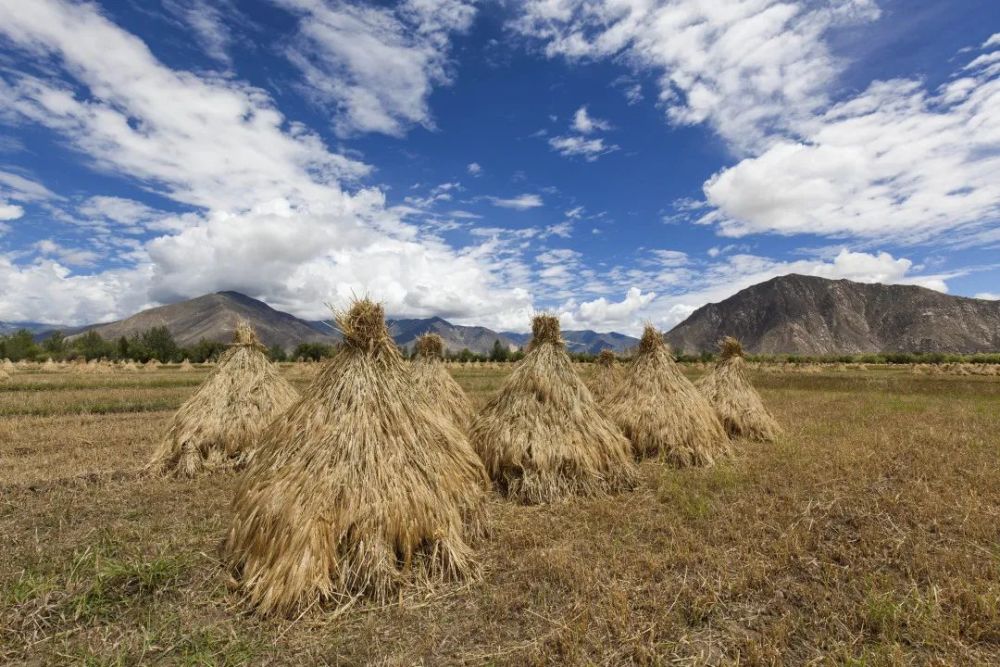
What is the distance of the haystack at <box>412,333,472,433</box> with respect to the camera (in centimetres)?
1395

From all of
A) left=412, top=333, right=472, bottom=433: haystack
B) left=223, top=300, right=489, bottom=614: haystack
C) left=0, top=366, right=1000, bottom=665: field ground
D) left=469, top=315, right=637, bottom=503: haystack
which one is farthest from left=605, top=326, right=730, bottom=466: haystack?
left=223, top=300, right=489, bottom=614: haystack

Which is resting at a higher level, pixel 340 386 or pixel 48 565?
pixel 340 386

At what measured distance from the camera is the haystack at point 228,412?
34.5 ft

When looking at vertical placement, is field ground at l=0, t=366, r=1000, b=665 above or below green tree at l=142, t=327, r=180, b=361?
below

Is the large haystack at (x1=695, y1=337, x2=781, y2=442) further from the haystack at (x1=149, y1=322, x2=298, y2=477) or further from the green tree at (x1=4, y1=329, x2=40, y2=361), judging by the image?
the green tree at (x1=4, y1=329, x2=40, y2=361)

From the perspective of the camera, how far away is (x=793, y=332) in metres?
179

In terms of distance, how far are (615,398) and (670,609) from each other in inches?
357

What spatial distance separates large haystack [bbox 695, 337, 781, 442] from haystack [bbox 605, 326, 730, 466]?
2626 millimetres

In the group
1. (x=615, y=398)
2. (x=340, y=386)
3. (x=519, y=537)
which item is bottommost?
(x=519, y=537)

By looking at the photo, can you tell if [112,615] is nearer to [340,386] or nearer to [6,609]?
[6,609]

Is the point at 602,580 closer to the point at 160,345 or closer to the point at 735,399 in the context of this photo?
the point at 735,399

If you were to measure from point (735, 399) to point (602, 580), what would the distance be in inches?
476

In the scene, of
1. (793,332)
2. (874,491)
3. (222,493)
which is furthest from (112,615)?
(793,332)

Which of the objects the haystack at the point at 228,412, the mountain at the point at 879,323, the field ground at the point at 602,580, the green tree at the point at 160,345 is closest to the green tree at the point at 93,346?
the green tree at the point at 160,345
